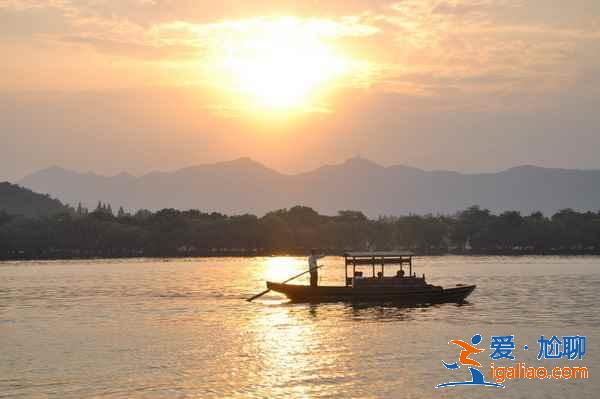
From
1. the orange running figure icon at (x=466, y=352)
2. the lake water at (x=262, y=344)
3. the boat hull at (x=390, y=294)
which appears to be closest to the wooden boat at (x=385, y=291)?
the boat hull at (x=390, y=294)

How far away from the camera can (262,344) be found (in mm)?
50219

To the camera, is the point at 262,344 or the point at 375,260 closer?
the point at 262,344

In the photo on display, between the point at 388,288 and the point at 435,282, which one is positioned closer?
the point at 388,288

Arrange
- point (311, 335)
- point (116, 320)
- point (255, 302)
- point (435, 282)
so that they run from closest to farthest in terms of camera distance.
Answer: point (311, 335) < point (116, 320) < point (255, 302) < point (435, 282)

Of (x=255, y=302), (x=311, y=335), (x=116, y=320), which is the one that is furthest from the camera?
(x=255, y=302)

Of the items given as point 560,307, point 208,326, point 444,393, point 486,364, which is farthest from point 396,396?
point 560,307

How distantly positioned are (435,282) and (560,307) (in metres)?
39.3

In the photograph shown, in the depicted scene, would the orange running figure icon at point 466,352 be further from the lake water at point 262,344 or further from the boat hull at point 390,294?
the boat hull at point 390,294

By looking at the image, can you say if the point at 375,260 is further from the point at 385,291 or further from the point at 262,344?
the point at 262,344

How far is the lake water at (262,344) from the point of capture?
121 ft

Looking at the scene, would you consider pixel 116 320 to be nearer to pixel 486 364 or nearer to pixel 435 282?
pixel 486 364

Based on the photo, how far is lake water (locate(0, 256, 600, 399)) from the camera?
36906 millimetres

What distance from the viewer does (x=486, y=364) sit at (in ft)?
137

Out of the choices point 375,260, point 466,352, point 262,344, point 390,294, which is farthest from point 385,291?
point 466,352
